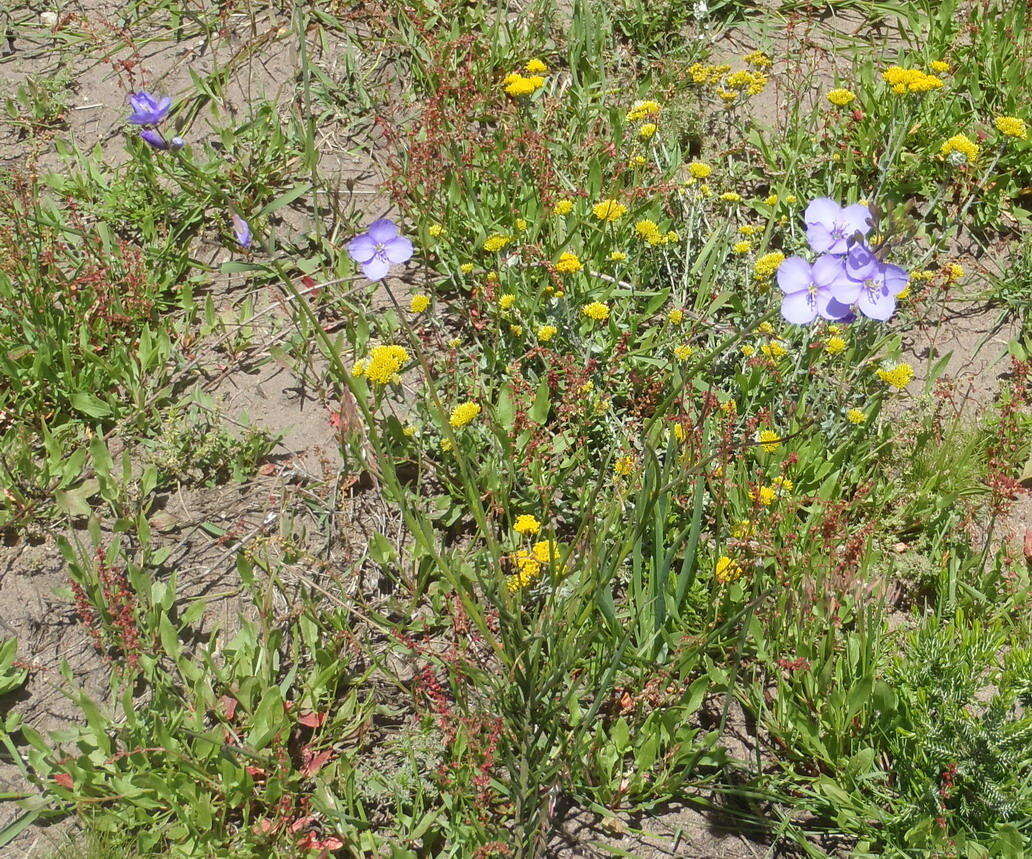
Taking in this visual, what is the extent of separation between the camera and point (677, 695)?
2.30 meters

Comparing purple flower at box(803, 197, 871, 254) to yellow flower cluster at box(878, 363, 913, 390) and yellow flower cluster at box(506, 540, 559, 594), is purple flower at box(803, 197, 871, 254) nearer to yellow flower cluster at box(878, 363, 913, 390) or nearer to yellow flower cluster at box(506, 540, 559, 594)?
yellow flower cluster at box(878, 363, 913, 390)

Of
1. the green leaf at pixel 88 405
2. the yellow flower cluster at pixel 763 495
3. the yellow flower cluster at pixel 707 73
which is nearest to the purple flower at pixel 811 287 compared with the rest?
the yellow flower cluster at pixel 763 495

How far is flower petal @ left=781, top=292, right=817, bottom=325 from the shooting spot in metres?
1.97

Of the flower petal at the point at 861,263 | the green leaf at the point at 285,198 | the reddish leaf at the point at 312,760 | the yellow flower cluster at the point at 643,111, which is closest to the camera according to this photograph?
the flower petal at the point at 861,263

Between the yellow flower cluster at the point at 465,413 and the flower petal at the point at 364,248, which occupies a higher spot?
the flower petal at the point at 364,248

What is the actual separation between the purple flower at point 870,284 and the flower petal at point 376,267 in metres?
1.18

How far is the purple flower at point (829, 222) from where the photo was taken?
2.05 meters

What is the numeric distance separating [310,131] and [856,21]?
8.71 feet

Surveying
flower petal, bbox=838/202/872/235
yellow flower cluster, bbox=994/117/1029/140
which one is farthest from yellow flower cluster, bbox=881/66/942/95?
flower petal, bbox=838/202/872/235

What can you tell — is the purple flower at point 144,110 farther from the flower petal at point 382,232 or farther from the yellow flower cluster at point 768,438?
the yellow flower cluster at point 768,438

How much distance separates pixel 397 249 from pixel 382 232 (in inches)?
2.5

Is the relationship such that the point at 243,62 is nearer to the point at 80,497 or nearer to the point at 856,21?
the point at 80,497

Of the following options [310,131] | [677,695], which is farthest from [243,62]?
[677,695]

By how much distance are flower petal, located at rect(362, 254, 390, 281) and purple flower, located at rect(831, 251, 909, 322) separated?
3.86 ft
